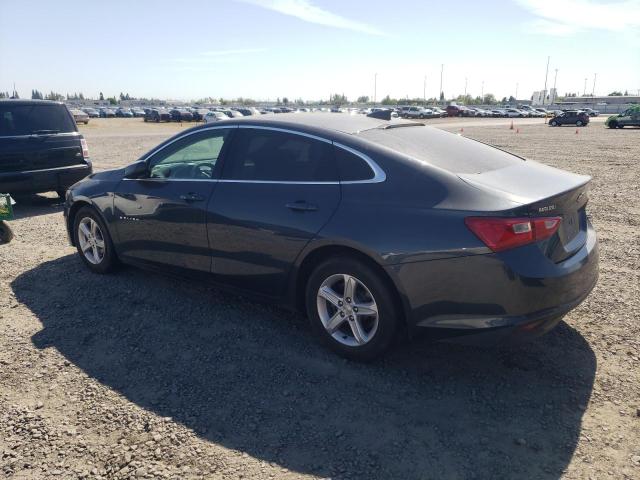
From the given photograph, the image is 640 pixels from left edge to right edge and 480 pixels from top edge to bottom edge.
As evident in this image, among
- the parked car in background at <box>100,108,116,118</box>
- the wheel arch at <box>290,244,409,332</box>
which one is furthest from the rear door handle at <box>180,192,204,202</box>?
the parked car in background at <box>100,108,116,118</box>

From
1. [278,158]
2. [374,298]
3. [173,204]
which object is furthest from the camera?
[173,204]

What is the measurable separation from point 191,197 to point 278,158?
895 mm

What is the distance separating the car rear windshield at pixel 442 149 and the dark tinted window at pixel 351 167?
0.73 feet

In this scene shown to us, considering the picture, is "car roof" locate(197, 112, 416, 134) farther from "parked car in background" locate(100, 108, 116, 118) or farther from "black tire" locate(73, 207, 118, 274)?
"parked car in background" locate(100, 108, 116, 118)

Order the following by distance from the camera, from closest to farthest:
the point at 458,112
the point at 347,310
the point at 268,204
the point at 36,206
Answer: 1. the point at 347,310
2. the point at 268,204
3. the point at 36,206
4. the point at 458,112

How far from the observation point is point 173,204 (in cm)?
455

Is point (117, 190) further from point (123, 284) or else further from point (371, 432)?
point (371, 432)

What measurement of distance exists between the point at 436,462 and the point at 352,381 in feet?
2.93

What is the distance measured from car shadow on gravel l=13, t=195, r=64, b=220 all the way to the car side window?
4918mm

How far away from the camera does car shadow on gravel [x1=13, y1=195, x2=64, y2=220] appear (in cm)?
881

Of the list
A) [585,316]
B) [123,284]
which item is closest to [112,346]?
[123,284]

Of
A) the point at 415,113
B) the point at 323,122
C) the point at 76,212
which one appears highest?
the point at 323,122

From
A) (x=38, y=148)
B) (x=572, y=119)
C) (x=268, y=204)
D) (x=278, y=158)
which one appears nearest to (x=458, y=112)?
(x=572, y=119)

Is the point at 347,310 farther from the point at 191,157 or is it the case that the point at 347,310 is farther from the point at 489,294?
the point at 191,157
